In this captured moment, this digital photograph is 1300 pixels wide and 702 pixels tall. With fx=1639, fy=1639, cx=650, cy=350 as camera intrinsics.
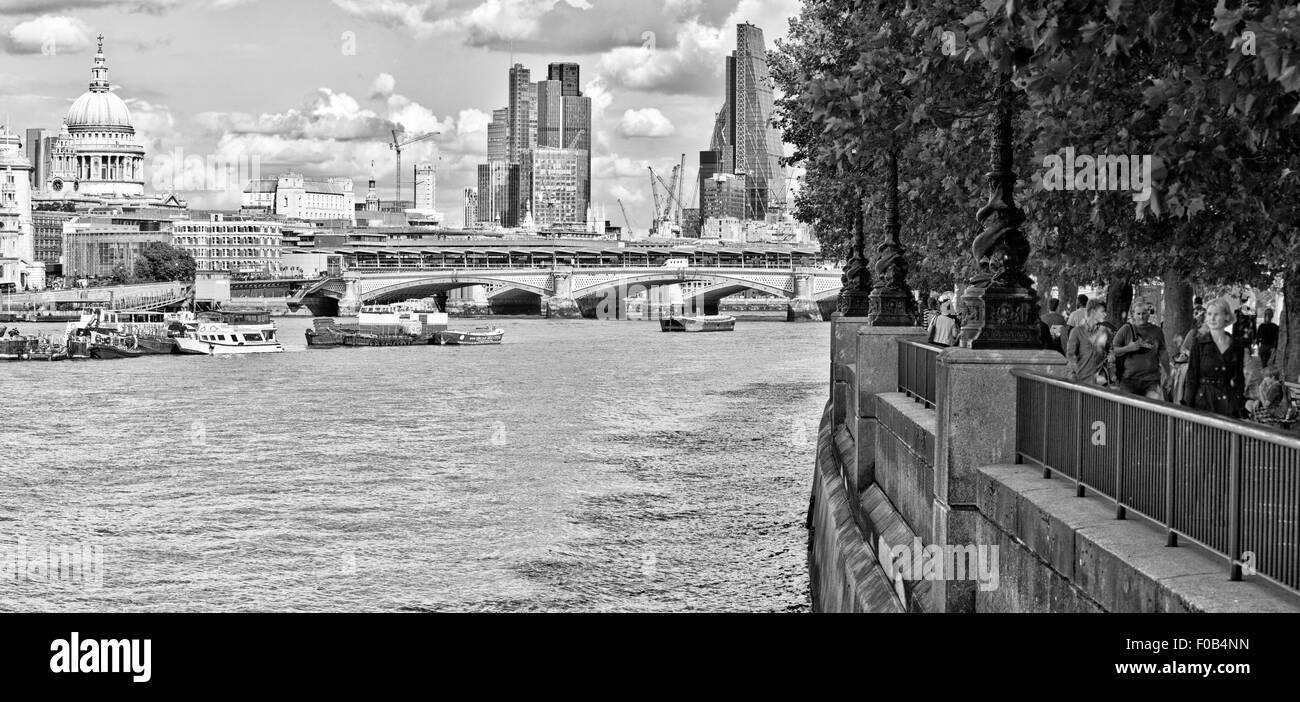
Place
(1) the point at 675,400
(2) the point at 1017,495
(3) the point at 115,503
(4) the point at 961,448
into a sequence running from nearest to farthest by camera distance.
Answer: (2) the point at 1017,495 < (4) the point at 961,448 < (3) the point at 115,503 < (1) the point at 675,400

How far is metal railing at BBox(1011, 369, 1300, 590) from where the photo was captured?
6672mm

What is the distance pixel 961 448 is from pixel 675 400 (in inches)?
1635

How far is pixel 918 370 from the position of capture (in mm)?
15383

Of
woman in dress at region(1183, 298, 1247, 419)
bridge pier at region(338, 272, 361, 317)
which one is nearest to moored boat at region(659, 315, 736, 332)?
bridge pier at region(338, 272, 361, 317)

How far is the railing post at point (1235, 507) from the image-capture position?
6.92 metres

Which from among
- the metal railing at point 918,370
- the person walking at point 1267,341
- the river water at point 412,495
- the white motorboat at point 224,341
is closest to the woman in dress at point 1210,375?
the metal railing at point 918,370

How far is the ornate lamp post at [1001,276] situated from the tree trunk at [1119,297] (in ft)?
64.9

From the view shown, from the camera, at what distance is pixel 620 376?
6556 cm

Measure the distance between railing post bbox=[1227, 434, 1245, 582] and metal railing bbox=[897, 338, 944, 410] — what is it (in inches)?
223

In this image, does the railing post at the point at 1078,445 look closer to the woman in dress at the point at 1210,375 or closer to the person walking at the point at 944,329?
the woman in dress at the point at 1210,375

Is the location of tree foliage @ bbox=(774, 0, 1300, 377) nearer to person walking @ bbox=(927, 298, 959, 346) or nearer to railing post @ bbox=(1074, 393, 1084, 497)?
railing post @ bbox=(1074, 393, 1084, 497)

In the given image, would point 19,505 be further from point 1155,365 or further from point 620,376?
point 620,376

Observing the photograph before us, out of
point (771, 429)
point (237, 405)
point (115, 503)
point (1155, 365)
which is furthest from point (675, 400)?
point (1155, 365)

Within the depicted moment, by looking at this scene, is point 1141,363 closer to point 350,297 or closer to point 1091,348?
point 1091,348
